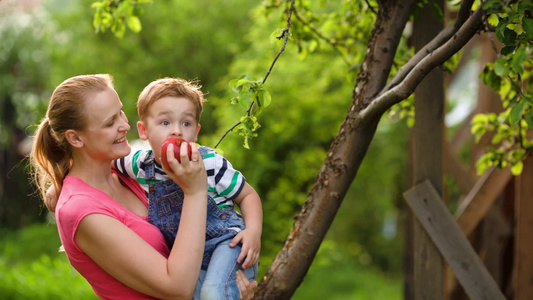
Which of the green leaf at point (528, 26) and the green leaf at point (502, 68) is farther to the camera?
the green leaf at point (502, 68)

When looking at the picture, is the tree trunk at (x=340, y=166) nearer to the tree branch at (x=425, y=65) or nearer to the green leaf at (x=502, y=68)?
the tree branch at (x=425, y=65)

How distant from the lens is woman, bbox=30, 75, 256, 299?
178cm

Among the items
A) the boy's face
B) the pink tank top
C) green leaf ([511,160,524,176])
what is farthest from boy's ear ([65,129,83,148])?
green leaf ([511,160,524,176])

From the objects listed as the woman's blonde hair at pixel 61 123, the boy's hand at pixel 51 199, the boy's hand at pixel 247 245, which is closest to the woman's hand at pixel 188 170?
the boy's hand at pixel 247 245

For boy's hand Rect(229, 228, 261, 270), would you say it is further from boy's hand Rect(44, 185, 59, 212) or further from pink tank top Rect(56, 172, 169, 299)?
boy's hand Rect(44, 185, 59, 212)

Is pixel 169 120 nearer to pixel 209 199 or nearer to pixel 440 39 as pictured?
pixel 209 199

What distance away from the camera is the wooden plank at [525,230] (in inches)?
129

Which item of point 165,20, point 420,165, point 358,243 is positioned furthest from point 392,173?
point 420,165

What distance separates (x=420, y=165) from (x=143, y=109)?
1.30 meters

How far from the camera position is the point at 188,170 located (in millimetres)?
1801

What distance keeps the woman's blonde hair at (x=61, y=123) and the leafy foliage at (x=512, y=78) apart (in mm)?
1202

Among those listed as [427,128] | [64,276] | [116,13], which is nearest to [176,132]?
[427,128]

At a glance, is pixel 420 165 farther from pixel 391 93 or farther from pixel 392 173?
pixel 392 173

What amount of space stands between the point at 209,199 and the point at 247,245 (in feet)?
0.63
